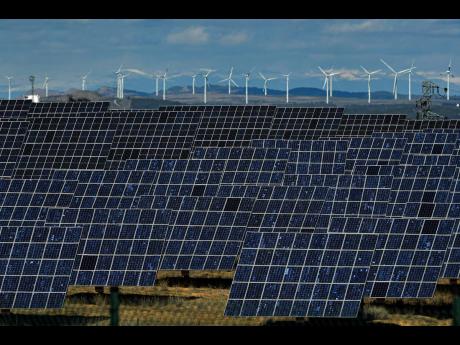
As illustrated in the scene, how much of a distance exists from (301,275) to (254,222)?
8140 mm

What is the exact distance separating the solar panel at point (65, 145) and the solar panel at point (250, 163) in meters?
12.5

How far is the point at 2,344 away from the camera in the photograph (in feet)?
43.8

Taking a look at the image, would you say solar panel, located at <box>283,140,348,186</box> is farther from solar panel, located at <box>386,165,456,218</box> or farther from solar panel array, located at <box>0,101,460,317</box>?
Answer: solar panel, located at <box>386,165,456,218</box>

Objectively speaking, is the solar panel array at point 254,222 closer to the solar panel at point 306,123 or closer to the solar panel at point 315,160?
the solar panel at point 315,160

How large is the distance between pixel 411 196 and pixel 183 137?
20572 millimetres

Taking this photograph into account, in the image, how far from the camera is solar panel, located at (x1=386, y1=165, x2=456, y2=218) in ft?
108

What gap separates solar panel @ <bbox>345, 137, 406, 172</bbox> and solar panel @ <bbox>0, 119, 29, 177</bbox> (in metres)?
15.3

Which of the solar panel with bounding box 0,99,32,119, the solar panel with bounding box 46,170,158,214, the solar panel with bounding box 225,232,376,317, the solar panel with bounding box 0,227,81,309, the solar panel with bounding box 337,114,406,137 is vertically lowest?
the solar panel with bounding box 0,99,32,119

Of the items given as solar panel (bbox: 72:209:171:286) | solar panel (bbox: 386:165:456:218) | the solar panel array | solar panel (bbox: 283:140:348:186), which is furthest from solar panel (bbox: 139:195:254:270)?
solar panel (bbox: 283:140:348:186)

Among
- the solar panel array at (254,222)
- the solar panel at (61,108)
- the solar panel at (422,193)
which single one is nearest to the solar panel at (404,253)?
the solar panel array at (254,222)

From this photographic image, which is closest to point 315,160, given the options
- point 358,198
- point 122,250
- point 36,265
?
point 358,198

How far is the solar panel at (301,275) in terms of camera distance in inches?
991
